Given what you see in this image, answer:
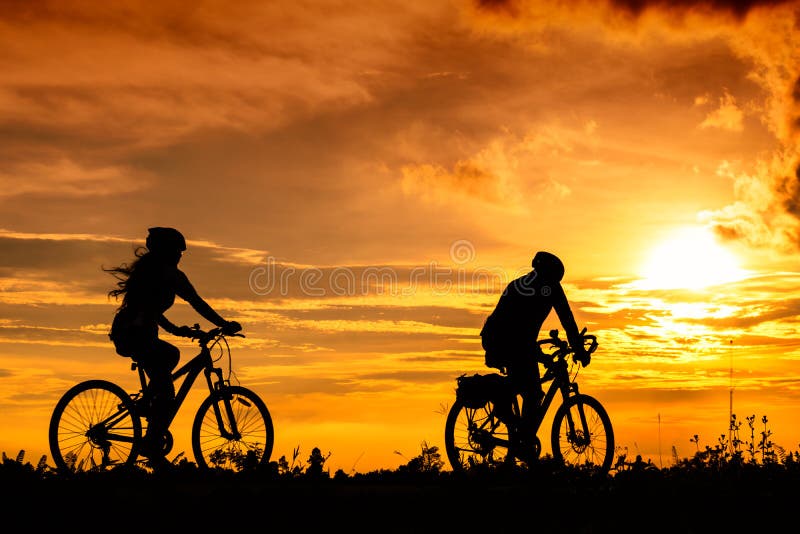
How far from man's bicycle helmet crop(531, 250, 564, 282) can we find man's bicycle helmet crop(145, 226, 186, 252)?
4444 millimetres

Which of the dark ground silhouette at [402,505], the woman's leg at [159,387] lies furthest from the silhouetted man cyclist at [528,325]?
the woman's leg at [159,387]

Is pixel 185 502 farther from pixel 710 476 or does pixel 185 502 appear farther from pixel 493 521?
pixel 710 476

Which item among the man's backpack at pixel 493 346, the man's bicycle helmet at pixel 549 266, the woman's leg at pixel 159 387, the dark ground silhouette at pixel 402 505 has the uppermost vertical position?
the man's bicycle helmet at pixel 549 266

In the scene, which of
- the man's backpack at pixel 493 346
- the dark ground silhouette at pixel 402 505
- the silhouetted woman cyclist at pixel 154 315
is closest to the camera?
the dark ground silhouette at pixel 402 505

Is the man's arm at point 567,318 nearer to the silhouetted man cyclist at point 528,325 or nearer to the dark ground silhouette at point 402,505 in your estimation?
the silhouetted man cyclist at point 528,325

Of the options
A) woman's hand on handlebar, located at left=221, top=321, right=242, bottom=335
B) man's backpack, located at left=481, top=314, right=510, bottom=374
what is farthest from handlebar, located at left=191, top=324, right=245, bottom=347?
man's backpack, located at left=481, top=314, right=510, bottom=374

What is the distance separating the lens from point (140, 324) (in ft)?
35.7

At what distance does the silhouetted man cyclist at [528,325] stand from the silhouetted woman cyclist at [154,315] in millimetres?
3846

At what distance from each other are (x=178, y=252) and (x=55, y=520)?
13.3ft

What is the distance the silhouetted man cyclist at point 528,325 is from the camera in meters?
11.6

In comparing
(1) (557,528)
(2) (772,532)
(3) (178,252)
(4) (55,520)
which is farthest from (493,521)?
(3) (178,252)

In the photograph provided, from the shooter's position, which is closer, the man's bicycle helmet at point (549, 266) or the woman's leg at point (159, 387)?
the woman's leg at point (159, 387)

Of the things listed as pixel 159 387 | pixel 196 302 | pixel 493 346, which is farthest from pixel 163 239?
pixel 493 346

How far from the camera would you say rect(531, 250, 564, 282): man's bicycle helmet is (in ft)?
37.8
